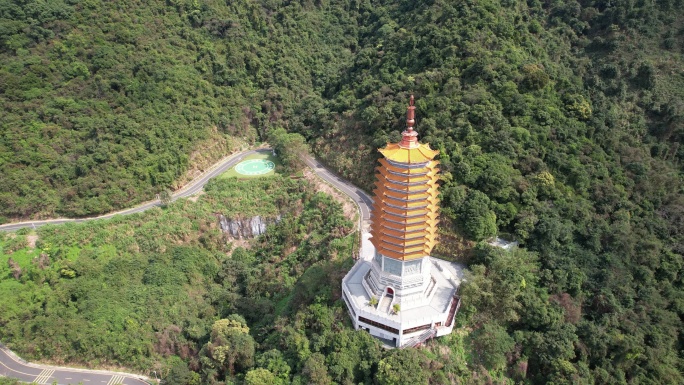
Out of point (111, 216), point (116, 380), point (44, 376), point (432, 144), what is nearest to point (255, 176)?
point (111, 216)

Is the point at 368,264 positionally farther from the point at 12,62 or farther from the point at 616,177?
the point at 12,62

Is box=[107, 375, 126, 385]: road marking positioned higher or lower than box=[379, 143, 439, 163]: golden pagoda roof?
lower

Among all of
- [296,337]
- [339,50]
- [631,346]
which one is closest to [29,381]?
[296,337]

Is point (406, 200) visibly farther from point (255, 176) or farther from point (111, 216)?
point (111, 216)

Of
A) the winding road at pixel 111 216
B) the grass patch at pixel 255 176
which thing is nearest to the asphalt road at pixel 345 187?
the winding road at pixel 111 216

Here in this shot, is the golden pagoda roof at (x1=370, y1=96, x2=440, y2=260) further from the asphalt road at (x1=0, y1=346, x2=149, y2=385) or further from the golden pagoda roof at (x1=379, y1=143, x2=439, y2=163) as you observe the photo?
the asphalt road at (x1=0, y1=346, x2=149, y2=385)

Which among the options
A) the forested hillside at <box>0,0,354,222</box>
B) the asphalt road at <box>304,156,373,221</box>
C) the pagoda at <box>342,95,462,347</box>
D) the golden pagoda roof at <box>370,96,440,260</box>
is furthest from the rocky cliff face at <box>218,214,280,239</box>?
the golden pagoda roof at <box>370,96,440,260</box>
